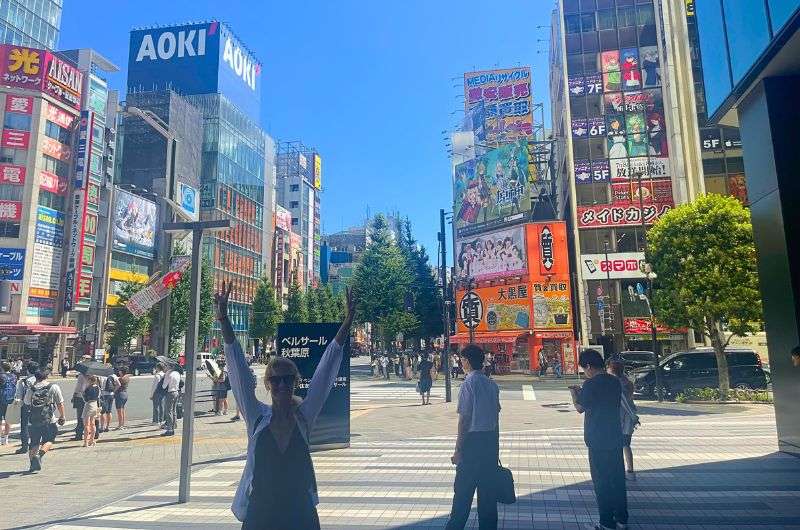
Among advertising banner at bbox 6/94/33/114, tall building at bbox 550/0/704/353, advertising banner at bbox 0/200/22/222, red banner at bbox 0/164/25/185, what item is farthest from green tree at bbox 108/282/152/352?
tall building at bbox 550/0/704/353

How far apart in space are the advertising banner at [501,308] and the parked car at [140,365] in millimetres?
23468

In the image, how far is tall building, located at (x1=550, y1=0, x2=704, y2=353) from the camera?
3925 centimetres

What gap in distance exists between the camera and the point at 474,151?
5931 centimetres

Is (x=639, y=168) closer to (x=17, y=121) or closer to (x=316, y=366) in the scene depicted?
Result: (x=316, y=366)

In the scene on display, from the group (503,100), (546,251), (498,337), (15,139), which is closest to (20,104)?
(15,139)

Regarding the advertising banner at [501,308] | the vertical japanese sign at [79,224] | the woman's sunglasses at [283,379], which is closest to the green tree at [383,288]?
the advertising banner at [501,308]

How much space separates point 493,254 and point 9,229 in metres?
35.8

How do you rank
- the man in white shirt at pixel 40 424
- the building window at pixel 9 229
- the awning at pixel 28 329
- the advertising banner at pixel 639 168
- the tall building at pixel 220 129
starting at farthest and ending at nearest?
1. the tall building at pixel 220 129
2. the advertising banner at pixel 639 168
3. the building window at pixel 9 229
4. the awning at pixel 28 329
5. the man in white shirt at pixel 40 424

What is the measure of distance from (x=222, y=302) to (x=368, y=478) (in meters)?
5.61

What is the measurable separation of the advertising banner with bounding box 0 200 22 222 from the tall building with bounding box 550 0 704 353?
4065cm

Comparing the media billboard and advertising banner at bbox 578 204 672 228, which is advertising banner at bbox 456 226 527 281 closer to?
advertising banner at bbox 578 204 672 228

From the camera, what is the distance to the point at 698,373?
1986 cm

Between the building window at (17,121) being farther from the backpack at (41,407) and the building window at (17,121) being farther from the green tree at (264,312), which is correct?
the backpack at (41,407)

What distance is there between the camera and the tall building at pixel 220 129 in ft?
210
